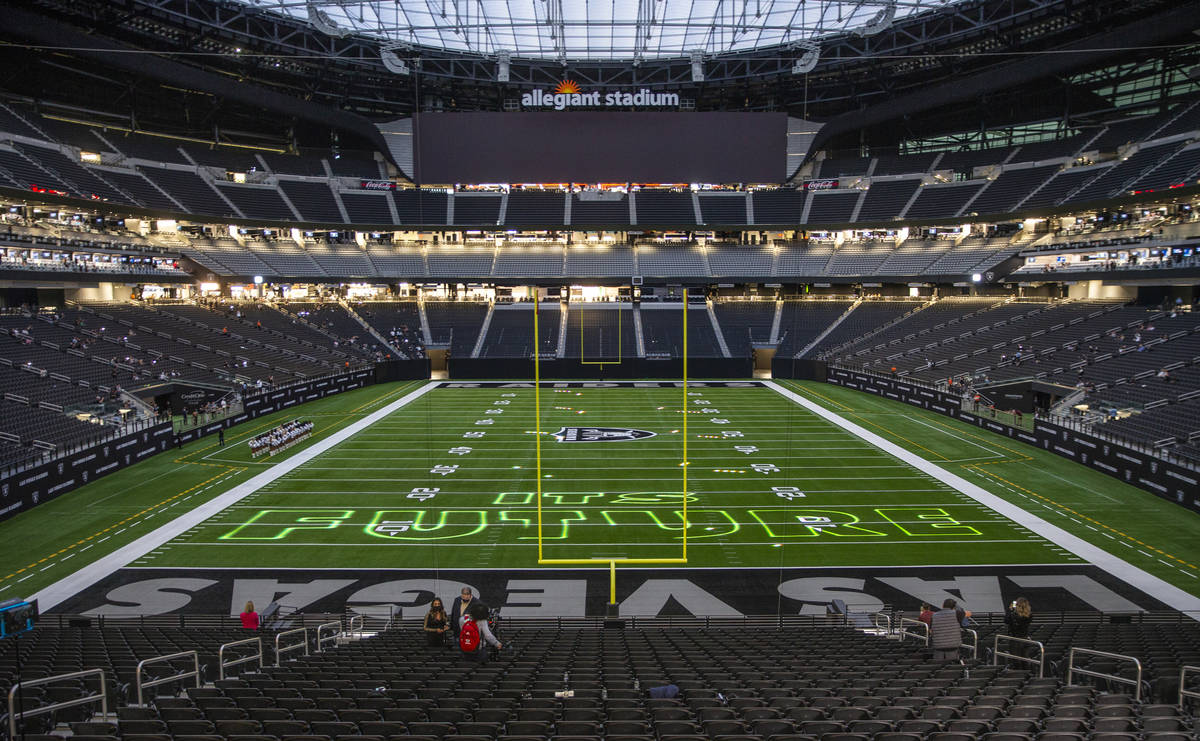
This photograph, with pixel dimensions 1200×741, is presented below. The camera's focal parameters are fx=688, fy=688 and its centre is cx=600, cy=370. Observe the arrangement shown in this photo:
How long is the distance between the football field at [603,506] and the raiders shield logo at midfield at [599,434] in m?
0.12

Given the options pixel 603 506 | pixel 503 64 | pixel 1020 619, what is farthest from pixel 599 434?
pixel 503 64

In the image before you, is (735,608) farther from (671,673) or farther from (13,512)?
(13,512)

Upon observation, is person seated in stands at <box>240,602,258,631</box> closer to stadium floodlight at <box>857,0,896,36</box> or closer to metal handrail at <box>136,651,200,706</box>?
metal handrail at <box>136,651,200,706</box>

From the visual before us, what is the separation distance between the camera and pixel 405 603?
13.3 meters

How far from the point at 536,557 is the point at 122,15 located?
3937 cm

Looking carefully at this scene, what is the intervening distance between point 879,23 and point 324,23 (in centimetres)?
3222

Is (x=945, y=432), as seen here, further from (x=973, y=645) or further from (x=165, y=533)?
(x=165, y=533)

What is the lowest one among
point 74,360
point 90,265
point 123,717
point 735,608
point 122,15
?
point 735,608

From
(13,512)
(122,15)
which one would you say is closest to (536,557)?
(13,512)

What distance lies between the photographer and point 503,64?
47.3m

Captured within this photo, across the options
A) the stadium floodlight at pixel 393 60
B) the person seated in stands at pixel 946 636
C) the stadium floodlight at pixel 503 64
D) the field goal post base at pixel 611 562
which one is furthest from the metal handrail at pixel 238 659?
the stadium floodlight at pixel 503 64

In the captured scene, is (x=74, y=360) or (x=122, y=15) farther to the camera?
(x=122, y=15)

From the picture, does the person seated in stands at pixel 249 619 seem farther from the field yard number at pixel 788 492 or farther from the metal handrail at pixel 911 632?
Result: the field yard number at pixel 788 492

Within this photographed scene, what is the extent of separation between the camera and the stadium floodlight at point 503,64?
46.8 metres
